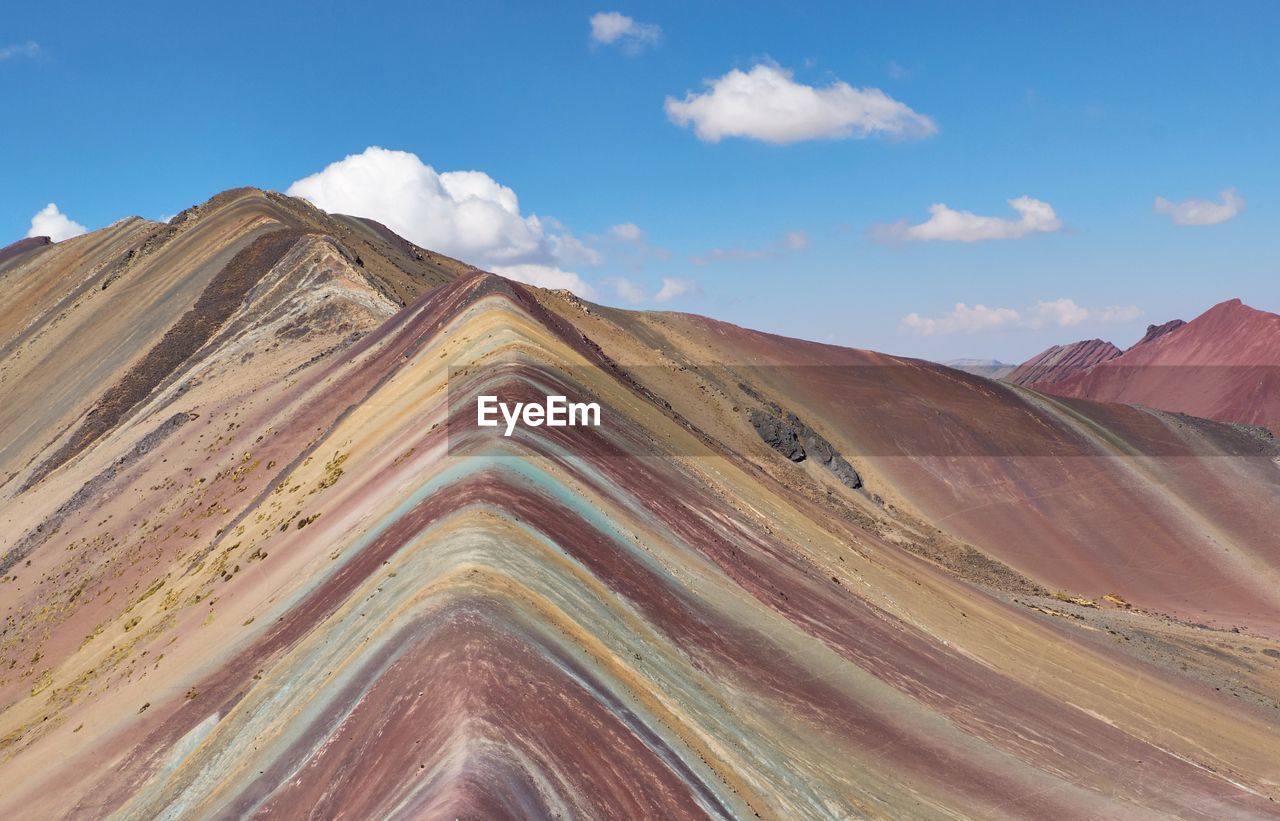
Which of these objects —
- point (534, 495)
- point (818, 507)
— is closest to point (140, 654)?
point (534, 495)

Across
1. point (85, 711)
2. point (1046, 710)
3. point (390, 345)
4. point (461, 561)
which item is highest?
point (390, 345)

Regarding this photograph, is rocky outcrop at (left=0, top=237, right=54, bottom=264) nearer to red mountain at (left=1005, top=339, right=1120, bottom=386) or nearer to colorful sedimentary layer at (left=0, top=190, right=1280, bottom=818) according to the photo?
colorful sedimentary layer at (left=0, top=190, right=1280, bottom=818)

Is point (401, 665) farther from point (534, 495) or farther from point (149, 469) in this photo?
point (149, 469)

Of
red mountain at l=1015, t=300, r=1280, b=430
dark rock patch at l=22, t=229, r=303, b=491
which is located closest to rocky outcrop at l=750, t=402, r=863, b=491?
dark rock patch at l=22, t=229, r=303, b=491

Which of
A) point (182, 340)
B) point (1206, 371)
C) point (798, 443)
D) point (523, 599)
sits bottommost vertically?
point (523, 599)

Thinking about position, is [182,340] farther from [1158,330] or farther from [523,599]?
[1158,330]

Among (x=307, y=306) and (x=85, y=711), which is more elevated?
(x=307, y=306)

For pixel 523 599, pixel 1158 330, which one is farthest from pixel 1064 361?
pixel 523 599
